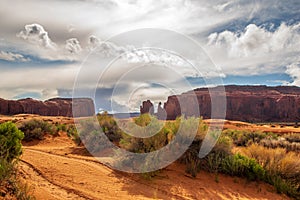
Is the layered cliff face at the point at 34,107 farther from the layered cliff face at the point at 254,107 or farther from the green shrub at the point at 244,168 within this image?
the green shrub at the point at 244,168

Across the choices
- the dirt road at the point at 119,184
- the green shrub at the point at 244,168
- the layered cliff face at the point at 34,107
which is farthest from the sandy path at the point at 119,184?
the layered cliff face at the point at 34,107

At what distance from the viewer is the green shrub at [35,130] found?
58.3 ft

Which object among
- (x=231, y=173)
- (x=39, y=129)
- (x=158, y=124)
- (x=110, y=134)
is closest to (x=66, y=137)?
(x=39, y=129)

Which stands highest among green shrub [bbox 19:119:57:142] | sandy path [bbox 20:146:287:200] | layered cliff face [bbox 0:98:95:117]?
layered cliff face [bbox 0:98:95:117]

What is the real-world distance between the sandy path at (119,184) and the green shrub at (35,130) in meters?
8.56

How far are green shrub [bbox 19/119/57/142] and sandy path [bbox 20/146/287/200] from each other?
28.1ft

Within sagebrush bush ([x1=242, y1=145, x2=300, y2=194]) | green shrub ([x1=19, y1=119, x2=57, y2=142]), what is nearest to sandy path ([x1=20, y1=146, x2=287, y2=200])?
sagebrush bush ([x1=242, y1=145, x2=300, y2=194])

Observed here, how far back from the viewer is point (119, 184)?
7.92 metres

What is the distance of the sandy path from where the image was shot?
7.04 meters

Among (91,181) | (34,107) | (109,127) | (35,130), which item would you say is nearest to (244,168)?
(91,181)

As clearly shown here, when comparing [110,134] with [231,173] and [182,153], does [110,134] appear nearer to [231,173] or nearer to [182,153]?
[182,153]

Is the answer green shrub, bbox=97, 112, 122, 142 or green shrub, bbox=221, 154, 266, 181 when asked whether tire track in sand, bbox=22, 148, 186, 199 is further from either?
green shrub, bbox=97, 112, 122, 142

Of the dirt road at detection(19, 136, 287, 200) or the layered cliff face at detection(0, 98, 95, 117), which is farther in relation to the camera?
the layered cliff face at detection(0, 98, 95, 117)

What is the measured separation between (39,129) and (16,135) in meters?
10.4
